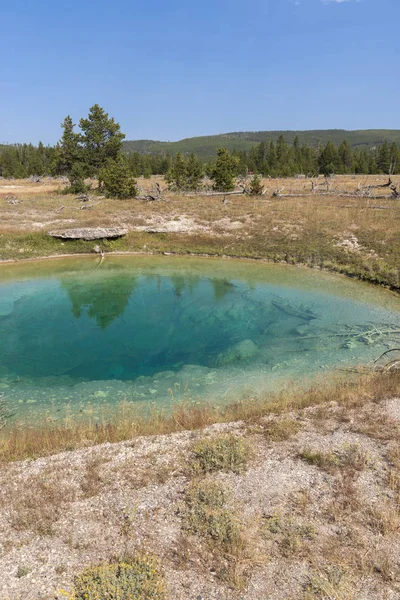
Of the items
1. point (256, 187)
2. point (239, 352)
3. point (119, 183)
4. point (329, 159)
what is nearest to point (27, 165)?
point (119, 183)

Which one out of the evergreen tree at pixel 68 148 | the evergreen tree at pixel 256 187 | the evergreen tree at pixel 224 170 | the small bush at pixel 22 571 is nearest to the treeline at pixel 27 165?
the evergreen tree at pixel 68 148

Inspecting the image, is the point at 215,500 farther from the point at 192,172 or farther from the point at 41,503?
the point at 192,172

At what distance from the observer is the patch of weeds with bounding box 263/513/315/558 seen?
6.25 metres

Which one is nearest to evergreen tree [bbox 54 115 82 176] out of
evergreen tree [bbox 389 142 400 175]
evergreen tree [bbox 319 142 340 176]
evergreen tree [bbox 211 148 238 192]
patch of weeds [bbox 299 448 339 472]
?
evergreen tree [bbox 211 148 238 192]

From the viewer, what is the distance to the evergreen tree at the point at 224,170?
172 ft

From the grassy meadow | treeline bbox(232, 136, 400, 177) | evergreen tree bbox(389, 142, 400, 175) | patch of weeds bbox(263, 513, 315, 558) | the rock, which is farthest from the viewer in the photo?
treeline bbox(232, 136, 400, 177)

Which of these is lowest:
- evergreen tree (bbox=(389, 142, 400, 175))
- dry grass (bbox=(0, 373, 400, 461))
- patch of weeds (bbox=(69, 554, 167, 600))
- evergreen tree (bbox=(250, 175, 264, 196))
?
dry grass (bbox=(0, 373, 400, 461))

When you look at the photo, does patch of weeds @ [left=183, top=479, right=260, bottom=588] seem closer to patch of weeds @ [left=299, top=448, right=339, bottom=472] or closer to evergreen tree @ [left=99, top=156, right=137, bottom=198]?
patch of weeds @ [left=299, top=448, right=339, bottom=472]

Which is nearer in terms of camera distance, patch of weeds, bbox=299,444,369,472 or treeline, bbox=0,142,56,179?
patch of weeds, bbox=299,444,369,472

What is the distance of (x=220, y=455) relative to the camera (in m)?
8.51

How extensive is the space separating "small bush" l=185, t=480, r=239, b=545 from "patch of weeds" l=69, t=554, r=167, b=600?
1.03 meters

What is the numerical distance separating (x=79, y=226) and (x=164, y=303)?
17800mm

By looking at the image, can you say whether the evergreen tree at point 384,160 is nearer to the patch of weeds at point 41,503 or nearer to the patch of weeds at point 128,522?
the patch of weeds at point 128,522

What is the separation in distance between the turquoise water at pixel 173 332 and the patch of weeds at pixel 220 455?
126 inches
